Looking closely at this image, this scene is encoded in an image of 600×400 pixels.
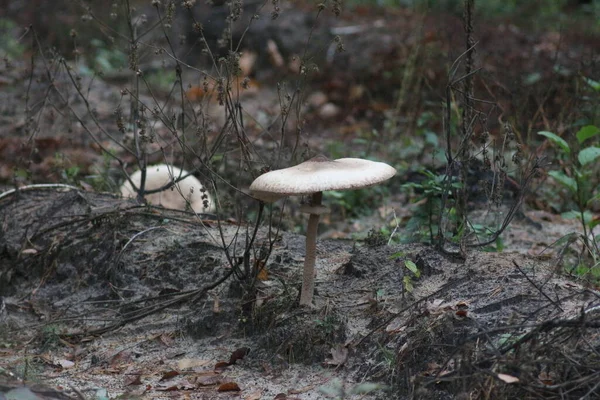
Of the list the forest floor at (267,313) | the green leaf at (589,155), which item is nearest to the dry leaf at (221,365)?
the forest floor at (267,313)

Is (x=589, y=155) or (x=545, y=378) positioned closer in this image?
(x=545, y=378)

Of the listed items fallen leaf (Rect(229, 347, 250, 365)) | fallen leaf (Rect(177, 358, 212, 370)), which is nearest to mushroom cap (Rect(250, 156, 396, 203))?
fallen leaf (Rect(229, 347, 250, 365))

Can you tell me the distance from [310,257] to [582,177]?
1963mm

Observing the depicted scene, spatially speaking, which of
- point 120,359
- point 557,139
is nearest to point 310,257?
point 120,359

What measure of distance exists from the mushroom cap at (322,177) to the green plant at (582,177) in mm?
1387

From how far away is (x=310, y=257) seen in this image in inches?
137

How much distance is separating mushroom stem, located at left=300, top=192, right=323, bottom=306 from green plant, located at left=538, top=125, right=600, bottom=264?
1.44 meters

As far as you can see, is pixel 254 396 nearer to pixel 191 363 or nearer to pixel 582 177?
pixel 191 363

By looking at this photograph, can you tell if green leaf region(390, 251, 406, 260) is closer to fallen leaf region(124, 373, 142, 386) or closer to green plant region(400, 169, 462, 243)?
green plant region(400, 169, 462, 243)

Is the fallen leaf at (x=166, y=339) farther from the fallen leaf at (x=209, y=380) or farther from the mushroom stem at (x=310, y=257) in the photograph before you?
the mushroom stem at (x=310, y=257)

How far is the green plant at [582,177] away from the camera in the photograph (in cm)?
409

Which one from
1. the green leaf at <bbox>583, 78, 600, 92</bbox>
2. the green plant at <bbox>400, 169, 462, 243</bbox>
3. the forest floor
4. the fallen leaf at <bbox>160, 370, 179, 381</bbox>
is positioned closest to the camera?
the forest floor

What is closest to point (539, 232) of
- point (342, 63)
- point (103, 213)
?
point (103, 213)

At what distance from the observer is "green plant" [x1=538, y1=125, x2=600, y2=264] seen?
409 centimetres
